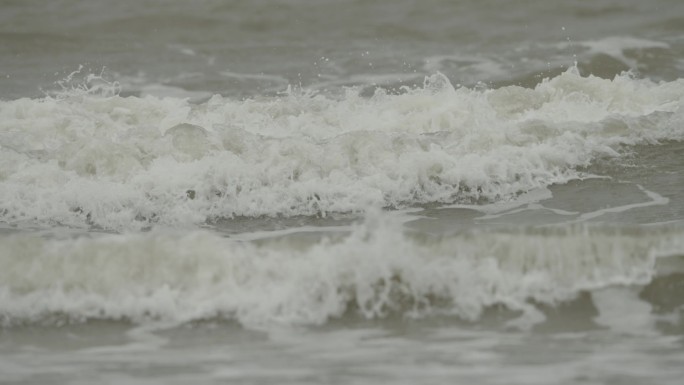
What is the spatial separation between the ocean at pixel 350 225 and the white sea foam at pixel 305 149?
21 mm

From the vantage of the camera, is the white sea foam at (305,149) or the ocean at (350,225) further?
the white sea foam at (305,149)

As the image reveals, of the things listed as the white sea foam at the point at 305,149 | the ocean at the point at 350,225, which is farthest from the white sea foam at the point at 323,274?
the white sea foam at the point at 305,149

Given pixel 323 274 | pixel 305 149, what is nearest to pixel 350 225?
pixel 323 274

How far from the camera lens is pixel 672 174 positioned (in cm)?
727

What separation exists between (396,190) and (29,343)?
2.72 meters

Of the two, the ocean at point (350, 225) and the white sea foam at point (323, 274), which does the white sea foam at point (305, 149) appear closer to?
the ocean at point (350, 225)

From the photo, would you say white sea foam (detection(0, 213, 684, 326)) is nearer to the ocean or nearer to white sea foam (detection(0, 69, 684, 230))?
the ocean

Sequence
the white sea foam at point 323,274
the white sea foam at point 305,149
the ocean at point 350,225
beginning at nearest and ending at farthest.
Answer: the ocean at point 350,225 → the white sea foam at point 323,274 → the white sea foam at point 305,149

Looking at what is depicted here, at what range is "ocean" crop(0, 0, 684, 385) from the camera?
15.6 feet

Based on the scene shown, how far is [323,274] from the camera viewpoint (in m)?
5.38

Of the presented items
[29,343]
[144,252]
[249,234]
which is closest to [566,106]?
[249,234]

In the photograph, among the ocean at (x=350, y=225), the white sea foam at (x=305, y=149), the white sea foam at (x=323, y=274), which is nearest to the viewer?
the ocean at (x=350, y=225)

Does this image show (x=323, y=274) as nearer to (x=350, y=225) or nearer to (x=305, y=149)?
(x=350, y=225)

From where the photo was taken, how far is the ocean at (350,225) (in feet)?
15.6
